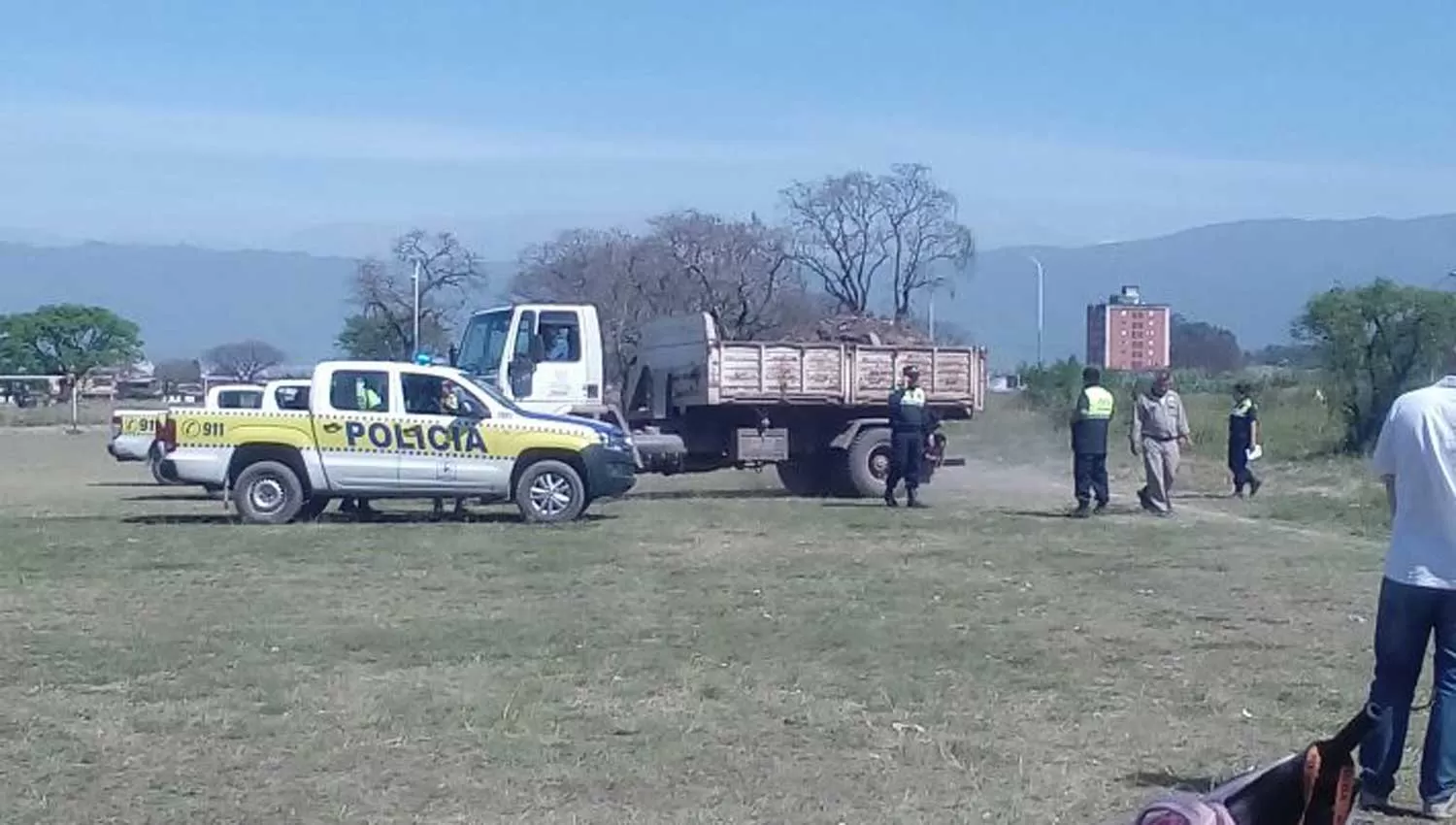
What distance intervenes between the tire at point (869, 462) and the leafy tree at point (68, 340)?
96695 mm

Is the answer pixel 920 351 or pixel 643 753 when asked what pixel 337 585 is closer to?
pixel 643 753

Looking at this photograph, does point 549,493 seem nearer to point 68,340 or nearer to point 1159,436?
point 1159,436

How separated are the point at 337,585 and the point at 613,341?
3317 cm

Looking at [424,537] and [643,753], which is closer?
[643,753]

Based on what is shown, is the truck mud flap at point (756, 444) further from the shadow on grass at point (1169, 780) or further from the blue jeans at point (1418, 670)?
the blue jeans at point (1418, 670)

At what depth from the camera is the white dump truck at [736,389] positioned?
26281 mm

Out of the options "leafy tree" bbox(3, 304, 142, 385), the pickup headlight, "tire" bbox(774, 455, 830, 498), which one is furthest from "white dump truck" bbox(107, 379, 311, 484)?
"leafy tree" bbox(3, 304, 142, 385)

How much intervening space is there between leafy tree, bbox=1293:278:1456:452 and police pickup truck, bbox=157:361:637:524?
589 inches

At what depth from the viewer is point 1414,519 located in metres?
8.14

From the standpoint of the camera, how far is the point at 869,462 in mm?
27828

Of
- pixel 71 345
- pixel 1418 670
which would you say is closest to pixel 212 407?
pixel 1418 670

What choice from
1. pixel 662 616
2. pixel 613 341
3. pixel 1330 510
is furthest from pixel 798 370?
pixel 613 341

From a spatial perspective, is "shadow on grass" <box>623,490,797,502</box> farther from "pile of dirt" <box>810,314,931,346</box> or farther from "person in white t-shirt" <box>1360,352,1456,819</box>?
"person in white t-shirt" <box>1360,352,1456,819</box>

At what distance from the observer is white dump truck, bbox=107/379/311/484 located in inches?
967
